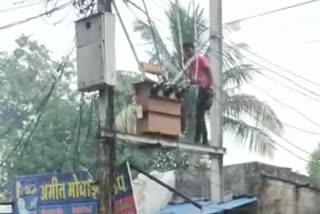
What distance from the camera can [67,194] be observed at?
1100cm

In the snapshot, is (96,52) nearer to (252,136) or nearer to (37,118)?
(252,136)

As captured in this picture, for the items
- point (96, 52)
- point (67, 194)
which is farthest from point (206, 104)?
point (96, 52)

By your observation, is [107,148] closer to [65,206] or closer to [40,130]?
[65,206]

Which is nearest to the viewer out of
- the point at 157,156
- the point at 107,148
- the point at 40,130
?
the point at 107,148

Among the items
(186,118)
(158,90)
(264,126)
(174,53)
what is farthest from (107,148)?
(264,126)

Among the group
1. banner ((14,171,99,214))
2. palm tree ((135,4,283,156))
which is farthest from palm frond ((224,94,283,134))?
banner ((14,171,99,214))

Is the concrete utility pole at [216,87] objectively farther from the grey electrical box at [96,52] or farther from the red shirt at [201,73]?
the grey electrical box at [96,52]

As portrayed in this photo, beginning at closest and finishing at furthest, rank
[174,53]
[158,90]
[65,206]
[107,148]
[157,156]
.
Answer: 1. [107,148]
2. [158,90]
3. [65,206]
4. [174,53]
5. [157,156]

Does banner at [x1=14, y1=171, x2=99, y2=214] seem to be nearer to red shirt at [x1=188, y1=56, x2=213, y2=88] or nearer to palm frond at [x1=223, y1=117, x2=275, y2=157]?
red shirt at [x1=188, y1=56, x2=213, y2=88]

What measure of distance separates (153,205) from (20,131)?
49.6ft

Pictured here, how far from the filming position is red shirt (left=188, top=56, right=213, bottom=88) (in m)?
11.8

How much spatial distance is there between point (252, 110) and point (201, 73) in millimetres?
4476

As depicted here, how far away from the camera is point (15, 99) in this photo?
27547 millimetres

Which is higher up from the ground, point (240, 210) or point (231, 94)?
point (231, 94)
